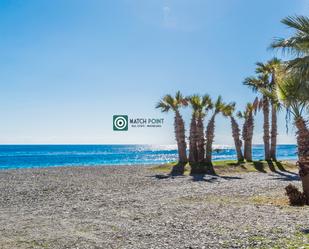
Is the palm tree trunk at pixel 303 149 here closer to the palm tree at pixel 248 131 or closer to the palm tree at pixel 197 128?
the palm tree at pixel 197 128

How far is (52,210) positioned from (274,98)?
34.8 feet

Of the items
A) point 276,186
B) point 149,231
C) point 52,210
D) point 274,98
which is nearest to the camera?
point 149,231

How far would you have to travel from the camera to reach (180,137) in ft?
144

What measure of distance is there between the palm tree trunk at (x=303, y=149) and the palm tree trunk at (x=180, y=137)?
84.3ft

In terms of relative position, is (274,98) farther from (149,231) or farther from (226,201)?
(149,231)

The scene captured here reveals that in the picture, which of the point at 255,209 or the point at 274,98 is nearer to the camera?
the point at 255,209

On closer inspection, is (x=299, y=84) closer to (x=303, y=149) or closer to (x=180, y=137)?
(x=303, y=149)

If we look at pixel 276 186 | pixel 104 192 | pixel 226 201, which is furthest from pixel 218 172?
pixel 226 201

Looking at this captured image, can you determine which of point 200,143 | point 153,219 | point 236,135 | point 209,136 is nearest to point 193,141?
point 200,143

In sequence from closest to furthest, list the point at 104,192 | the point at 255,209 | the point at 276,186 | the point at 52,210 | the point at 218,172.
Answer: the point at 255,209
the point at 52,210
the point at 104,192
the point at 276,186
the point at 218,172

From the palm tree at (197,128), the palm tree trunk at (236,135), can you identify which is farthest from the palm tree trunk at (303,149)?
the palm tree trunk at (236,135)

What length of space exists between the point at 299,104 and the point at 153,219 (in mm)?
7757

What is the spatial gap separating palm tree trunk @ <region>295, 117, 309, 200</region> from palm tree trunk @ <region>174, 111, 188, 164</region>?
1012 inches

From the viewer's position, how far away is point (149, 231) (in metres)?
12.4
